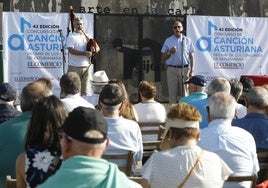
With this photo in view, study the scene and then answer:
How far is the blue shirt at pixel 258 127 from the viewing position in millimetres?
6352

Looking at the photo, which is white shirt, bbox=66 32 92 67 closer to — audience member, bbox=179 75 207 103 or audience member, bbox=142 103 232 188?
audience member, bbox=179 75 207 103

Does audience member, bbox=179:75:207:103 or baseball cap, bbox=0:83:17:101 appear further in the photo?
audience member, bbox=179:75:207:103

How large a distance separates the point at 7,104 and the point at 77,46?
6713 mm

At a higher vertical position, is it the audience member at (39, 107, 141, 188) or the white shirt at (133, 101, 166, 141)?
the audience member at (39, 107, 141, 188)

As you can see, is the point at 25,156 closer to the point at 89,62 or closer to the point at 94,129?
the point at 94,129

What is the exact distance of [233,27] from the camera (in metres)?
15.2

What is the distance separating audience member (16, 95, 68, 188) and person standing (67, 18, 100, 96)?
29.4 feet

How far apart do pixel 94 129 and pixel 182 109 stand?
A: 1609 millimetres

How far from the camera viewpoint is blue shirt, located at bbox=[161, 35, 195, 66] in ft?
45.5

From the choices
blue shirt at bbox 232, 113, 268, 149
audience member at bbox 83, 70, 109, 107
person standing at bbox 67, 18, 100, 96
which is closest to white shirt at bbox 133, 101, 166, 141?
audience member at bbox 83, 70, 109, 107

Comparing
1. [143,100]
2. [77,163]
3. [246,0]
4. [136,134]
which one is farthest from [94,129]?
[246,0]

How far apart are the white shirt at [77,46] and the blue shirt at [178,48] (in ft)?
5.48

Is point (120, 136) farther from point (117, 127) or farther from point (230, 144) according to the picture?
point (230, 144)

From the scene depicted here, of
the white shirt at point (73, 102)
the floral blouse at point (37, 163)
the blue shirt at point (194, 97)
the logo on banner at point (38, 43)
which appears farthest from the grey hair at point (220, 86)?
the logo on banner at point (38, 43)
